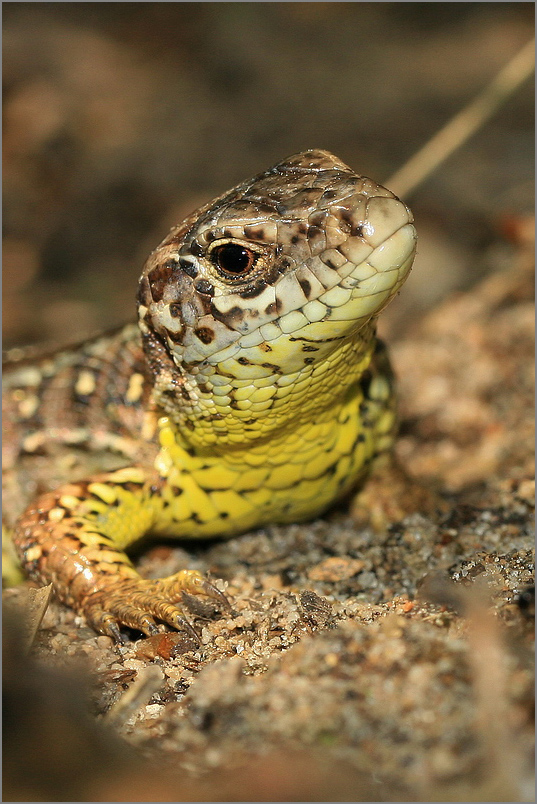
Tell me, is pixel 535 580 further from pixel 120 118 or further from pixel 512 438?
pixel 120 118

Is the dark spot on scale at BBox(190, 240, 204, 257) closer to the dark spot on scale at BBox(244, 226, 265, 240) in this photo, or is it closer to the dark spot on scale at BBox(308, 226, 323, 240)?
the dark spot on scale at BBox(244, 226, 265, 240)

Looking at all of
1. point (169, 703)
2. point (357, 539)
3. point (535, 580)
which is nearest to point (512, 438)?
point (357, 539)

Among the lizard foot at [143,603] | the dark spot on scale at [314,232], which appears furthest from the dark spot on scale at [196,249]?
the lizard foot at [143,603]

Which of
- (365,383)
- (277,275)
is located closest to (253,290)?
(277,275)

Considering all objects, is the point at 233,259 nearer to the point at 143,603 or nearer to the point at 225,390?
the point at 225,390

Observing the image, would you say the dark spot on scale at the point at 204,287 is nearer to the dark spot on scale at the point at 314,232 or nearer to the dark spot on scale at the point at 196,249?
the dark spot on scale at the point at 196,249

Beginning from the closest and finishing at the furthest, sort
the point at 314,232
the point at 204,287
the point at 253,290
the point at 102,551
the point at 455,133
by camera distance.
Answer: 1. the point at 314,232
2. the point at 253,290
3. the point at 204,287
4. the point at 102,551
5. the point at 455,133

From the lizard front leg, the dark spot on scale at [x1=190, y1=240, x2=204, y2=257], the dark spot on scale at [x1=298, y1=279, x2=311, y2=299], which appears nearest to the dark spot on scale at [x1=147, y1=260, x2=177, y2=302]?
the dark spot on scale at [x1=190, y1=240, x2=204, y2=257]
